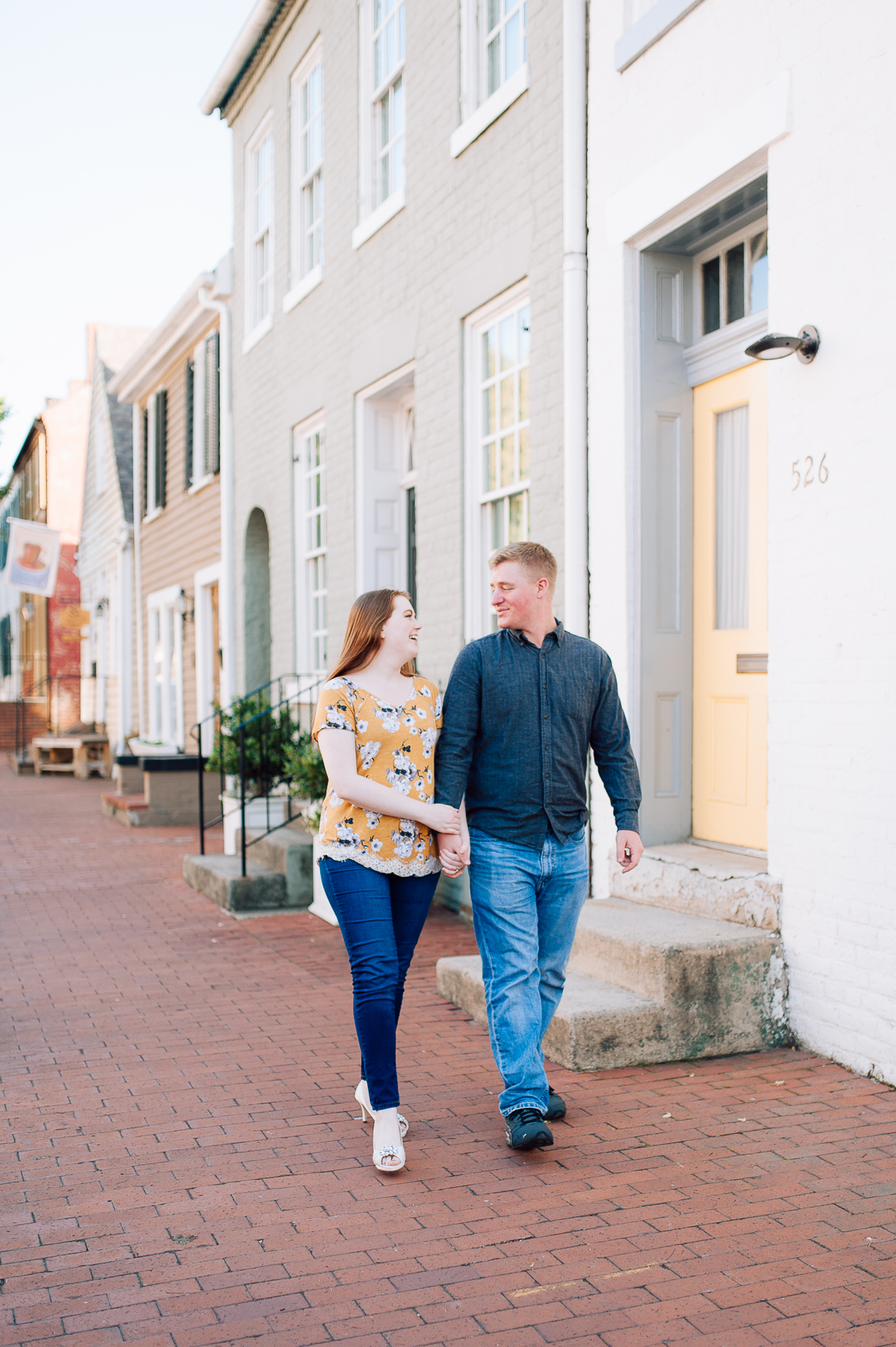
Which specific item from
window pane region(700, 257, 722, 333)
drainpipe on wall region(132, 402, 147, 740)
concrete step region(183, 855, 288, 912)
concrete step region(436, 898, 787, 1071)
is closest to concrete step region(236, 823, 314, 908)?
concrete step region(183, 855, 288, 912)

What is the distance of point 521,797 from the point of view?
152 inches

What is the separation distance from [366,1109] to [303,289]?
834cm

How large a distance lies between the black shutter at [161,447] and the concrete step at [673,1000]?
13452 mm

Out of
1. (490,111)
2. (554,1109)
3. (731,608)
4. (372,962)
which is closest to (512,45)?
(490,111)

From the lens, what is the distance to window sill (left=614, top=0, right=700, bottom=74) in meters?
5.57

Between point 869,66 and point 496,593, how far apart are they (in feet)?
8.00

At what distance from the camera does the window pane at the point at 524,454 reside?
7.23 meters

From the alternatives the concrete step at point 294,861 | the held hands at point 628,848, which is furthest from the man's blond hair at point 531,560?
the concrete step at point 294,861

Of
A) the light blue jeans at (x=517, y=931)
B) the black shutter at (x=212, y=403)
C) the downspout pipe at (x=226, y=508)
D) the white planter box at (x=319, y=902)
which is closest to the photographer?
the light blue jeans at (x=517, y=931)

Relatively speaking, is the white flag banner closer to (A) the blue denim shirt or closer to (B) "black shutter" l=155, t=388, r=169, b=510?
(B) "black shutter" l=155, t=388, r=169, b=510

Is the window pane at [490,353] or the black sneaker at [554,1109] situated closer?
the black sneaker at [554,1109]

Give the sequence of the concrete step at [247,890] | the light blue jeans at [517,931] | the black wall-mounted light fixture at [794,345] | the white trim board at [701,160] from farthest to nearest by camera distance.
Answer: the concrete step at [247,890] < the white trim board at [701,160] < the black wall-mounted light fixture at [794,345] < the light blue jeans at [517,931]

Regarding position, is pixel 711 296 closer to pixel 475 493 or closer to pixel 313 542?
pixel 475 493

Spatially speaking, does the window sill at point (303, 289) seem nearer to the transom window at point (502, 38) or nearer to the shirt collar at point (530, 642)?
the transom window at point (502, 38)
